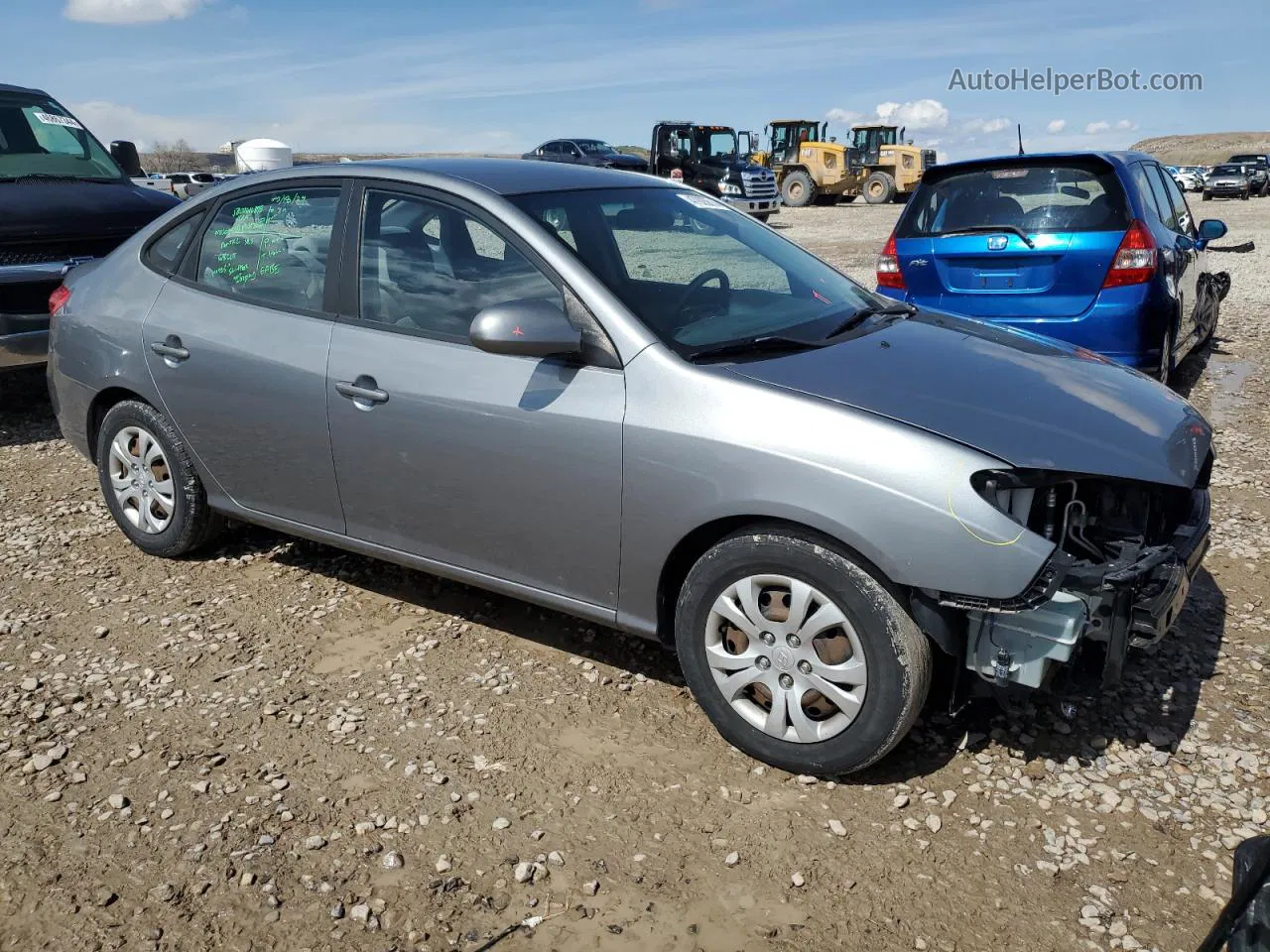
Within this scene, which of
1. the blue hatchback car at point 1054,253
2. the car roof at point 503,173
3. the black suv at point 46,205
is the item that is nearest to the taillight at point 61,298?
the car roof at point 503,173

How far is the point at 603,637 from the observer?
417 cm


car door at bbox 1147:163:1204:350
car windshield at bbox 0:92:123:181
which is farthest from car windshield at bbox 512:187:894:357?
car windshield at bbox 0:92:123:181

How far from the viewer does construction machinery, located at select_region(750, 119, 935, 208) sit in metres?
34.9

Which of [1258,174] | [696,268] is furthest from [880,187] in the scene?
[696,268]

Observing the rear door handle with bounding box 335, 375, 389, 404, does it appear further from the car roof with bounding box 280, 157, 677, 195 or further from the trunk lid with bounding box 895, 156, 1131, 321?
the trunk lid with bounding box 895, 156, 1131, 321

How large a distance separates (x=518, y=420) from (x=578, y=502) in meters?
0.34

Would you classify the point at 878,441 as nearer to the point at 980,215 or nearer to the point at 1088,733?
the point at 1088,733

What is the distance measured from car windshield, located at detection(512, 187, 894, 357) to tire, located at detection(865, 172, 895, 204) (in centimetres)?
3306

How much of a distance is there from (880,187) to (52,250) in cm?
3207

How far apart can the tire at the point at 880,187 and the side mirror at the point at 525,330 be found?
3453 cm

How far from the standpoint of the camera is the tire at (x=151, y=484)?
15.2 feet

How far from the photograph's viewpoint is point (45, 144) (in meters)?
8.32

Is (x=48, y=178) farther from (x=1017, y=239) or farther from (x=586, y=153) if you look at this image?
(x=586, y=153)

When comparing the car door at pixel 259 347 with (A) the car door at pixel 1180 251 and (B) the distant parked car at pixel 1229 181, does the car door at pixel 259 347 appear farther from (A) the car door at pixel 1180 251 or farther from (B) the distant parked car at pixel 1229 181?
(B) the distant parked car at pixel 1229 181
